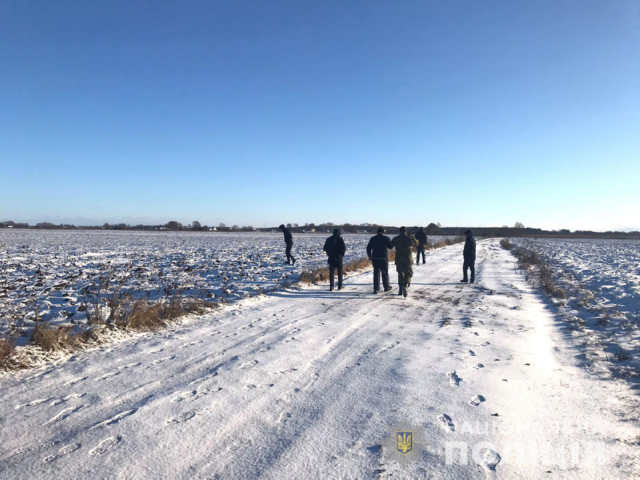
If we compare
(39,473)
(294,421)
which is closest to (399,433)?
(294,421)

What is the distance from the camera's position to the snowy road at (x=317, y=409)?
291 cm

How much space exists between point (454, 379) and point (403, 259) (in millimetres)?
6275

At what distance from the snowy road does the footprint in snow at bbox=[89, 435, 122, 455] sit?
0.05 ft

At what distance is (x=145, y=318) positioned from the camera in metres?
6.85

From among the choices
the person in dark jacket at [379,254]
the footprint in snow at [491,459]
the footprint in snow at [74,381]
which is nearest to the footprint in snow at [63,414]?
the footprint in snow at [74,381]

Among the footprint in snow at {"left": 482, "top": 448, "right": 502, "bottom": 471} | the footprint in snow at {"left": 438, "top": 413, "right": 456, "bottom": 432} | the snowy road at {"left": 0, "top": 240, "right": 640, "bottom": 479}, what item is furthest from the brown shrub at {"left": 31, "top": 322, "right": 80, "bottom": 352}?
the footprint in snow at {"left": 482, "top": 448, "right": 502, "bottom": 471}

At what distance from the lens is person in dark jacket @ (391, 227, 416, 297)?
1069 centimetres

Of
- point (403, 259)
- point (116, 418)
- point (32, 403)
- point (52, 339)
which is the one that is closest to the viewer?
point (116, 418)

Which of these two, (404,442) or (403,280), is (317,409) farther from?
(403,280)

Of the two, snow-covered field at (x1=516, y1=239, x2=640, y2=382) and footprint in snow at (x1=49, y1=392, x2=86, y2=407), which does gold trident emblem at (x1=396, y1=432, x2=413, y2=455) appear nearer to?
footprint in snow at (x1=49, y1=392, x2=86, y2=407)

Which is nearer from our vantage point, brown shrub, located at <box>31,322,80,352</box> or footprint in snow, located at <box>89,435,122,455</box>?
footprint in snow, located at <box>89,435,122,455</box>

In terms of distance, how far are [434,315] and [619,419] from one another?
4659 millimetres

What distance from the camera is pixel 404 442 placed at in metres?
3.25

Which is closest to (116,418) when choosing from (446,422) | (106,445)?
(106,445)
